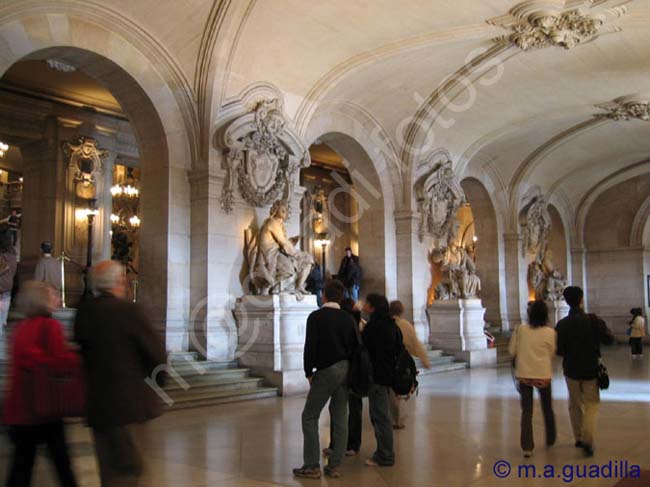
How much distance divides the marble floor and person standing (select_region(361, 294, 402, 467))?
0.47 ft

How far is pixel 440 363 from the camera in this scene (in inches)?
545

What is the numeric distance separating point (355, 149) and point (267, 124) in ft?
12.3

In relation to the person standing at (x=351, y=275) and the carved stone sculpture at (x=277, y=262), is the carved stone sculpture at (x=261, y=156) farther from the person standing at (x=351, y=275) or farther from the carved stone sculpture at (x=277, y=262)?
the person standing at (x=351, y=275)

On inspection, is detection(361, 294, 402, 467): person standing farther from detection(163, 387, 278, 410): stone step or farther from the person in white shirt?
detection(163, 387, 278, 410): stone step

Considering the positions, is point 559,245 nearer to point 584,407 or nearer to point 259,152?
point 259,152

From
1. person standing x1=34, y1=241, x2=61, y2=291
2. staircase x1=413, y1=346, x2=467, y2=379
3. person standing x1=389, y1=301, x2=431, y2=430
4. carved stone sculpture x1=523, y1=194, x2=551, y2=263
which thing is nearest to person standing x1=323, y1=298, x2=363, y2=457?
person standing x1=389, y1=301, x2=431, y2=430

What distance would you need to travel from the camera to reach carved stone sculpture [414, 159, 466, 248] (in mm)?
15828

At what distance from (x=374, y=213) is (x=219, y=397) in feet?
24.7

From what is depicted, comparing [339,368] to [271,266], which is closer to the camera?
[339,368]

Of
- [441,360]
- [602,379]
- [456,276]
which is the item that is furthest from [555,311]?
[602,379]

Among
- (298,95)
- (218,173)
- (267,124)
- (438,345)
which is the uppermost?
(298,95)

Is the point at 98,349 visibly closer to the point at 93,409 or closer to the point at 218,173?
the point at 93,409

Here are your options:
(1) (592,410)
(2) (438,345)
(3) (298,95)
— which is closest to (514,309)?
(2) (438,345)

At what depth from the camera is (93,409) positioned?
323 cm
